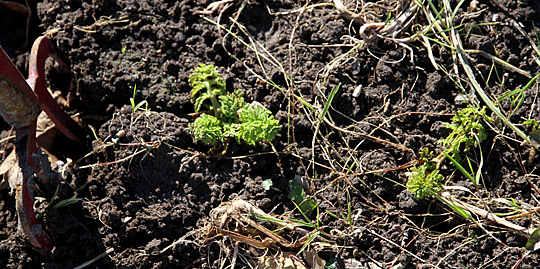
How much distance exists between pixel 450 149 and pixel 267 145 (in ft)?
3.39

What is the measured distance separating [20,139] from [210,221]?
3.72 ft

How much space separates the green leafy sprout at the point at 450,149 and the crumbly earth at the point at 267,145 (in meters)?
0.08

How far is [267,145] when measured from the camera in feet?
8.20

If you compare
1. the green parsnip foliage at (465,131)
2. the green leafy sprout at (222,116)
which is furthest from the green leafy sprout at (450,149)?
the green leafy sprout at (222,116)

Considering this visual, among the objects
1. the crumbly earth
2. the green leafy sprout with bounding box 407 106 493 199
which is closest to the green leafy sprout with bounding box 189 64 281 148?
the crumbly earth

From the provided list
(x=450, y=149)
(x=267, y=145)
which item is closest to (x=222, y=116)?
(x=267, y=145)

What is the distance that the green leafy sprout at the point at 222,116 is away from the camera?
93.6 inches

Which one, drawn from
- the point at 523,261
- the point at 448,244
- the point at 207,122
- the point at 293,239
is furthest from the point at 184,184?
the point at 523,261

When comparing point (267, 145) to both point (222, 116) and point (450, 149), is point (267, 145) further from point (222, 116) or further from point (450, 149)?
point (450, 149)

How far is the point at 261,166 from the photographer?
2.47 metres

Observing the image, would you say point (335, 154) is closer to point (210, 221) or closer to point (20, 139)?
point (210, 221)

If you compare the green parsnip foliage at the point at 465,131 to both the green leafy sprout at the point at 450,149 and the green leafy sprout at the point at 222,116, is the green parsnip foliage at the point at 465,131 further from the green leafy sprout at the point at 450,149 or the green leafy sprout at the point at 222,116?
the green leafy sprout at the point at 222,116

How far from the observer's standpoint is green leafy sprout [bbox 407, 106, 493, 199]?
2291 mm

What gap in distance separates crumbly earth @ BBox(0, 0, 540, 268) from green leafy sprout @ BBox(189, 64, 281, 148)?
0.09m
